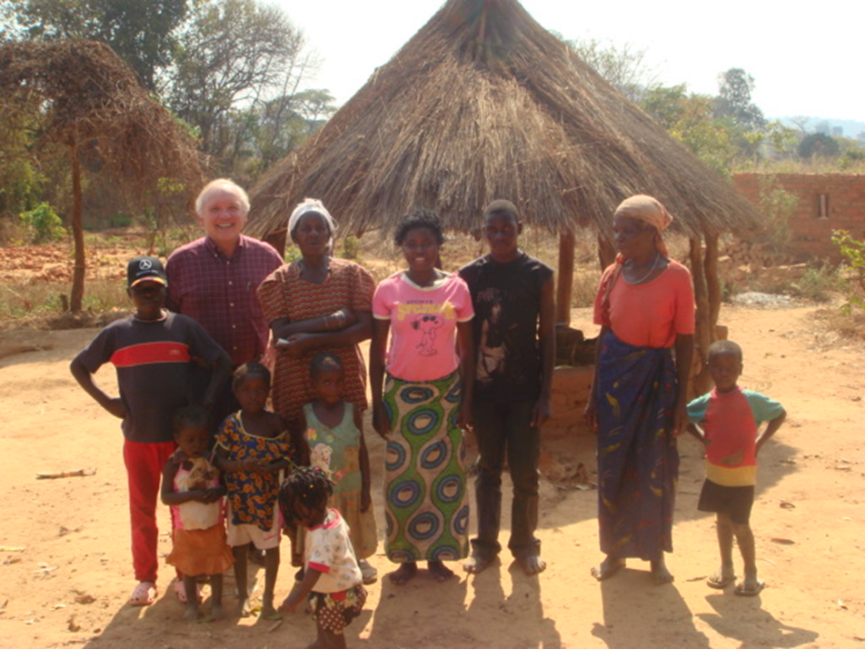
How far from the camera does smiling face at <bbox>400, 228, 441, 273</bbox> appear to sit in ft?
10.8

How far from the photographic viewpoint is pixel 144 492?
3414 mm

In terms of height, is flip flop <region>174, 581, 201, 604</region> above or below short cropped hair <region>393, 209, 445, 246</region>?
below

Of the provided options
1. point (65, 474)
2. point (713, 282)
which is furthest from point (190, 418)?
point (713, 282)

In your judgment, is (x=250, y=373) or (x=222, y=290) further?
(x=222, y=290)

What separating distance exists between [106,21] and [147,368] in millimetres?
22069

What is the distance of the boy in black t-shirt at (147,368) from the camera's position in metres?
3.28

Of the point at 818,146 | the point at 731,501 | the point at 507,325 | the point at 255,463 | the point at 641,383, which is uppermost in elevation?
the point at 818,146

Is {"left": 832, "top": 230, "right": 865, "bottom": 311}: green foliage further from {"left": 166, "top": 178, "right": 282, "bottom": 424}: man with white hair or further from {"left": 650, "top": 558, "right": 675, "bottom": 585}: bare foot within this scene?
{"left": 166, "top": 178, "right": 282, "bottom": 424}: man with white hair

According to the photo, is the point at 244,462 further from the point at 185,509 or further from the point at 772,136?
the point at 772,136

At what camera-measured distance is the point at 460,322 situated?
134 inches

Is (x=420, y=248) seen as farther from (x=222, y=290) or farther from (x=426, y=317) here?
(x=222, y=290)

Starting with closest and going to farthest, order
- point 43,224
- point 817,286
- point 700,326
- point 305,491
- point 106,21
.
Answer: point 305,491
point 700,326
point 817,286
point 43,224
point 106,21

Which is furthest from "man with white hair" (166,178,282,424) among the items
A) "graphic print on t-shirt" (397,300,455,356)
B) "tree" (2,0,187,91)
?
"tree" (2,0,187,91)

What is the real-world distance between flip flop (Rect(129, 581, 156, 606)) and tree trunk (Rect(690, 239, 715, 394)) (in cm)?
417
